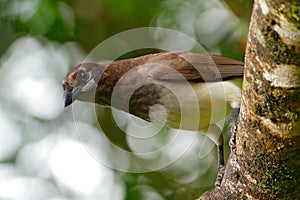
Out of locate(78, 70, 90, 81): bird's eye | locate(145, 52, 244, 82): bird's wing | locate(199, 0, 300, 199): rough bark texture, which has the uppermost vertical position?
locate(199, 0, 300, 199): rough bark texture

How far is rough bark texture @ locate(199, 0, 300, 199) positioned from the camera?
2.38m

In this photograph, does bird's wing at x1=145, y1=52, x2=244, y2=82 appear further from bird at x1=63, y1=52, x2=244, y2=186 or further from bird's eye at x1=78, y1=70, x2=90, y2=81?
bird's eye at x1=78, y1=70, x2=90, y2=81

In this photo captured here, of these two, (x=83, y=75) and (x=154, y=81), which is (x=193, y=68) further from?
(x=83, y=75)

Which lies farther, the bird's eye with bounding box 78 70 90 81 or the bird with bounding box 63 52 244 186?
the bird's eye with bounding box 78 70 90 81

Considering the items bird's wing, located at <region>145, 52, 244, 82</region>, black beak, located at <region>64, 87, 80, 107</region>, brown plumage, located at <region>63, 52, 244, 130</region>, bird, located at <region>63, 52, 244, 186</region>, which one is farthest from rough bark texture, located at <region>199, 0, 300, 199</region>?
black beak, located at <region>64, 87, 80, 107</region>

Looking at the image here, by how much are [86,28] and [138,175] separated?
1510 mm

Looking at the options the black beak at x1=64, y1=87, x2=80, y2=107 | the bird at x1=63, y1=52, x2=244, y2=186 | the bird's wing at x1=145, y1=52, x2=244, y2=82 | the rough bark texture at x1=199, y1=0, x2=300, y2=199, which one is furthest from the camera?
the black beak at x1=64, y1=87, x2=80, y2=107

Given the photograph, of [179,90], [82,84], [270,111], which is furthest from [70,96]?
[270,111]

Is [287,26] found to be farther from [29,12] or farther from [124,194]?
[29,12]

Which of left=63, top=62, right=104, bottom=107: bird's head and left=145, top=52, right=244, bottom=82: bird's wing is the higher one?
left=145, top=52, right=244, bottom=82: bird's wing

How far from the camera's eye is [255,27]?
2441 mm

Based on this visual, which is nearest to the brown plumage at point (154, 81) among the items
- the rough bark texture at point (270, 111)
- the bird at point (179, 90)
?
the bird at point (179, 90)

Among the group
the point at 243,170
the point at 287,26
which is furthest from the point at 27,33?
the point at 287,26

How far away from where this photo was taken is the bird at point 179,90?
4.30 metres
